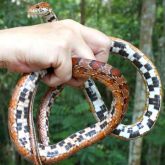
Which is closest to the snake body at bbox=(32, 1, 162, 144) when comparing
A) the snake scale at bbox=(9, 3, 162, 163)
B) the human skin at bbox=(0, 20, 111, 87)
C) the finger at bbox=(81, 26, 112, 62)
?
the snake scale at bbox=(9, 3, 162, 163)

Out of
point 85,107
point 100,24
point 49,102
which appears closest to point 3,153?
point 85,107

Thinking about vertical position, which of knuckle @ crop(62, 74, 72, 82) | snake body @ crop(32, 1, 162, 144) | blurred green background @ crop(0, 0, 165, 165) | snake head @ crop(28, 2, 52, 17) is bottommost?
blurred green background @ crop(0, 0, 165, 165)

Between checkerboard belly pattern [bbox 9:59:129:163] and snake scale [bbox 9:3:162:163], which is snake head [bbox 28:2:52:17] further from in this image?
checkerboard belly pattern [bbox 9:59:129:163]

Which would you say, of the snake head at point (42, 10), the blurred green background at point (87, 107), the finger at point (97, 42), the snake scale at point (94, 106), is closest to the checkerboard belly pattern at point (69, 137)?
the snake scale at point (94, 106)

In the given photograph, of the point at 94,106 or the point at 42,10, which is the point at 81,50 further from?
the point at 42,10

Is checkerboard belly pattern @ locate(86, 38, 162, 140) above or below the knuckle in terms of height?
below

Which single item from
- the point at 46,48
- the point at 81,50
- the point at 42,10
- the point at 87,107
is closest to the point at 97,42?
the point at 81,50
